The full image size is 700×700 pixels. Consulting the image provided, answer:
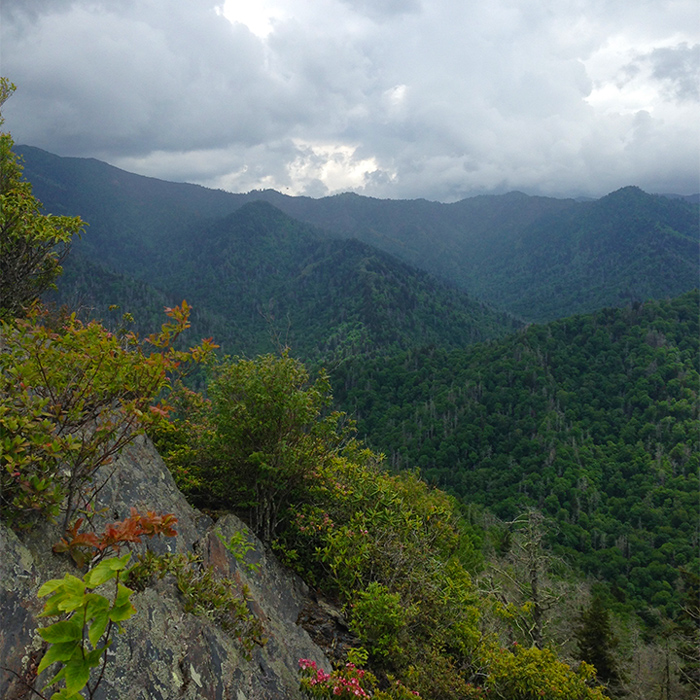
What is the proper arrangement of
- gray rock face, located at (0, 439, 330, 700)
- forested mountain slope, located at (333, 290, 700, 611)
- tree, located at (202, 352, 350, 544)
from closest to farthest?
gray rock face, located at (0, 439, 330, 700)
tree, located at (202, 352, 350, 544)
forested mountain slope, located at (333, 290, 700, 611)

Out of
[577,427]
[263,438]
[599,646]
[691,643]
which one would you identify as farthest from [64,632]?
[577,427]

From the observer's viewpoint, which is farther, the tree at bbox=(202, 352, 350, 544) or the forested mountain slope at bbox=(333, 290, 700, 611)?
the forested mountain slope at bbox=(333, 290, 700, 611)

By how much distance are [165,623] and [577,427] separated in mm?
124098

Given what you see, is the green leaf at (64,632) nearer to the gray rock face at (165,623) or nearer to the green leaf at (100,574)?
the green leaf at (100,574)

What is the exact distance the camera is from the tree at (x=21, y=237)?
23.5 feet

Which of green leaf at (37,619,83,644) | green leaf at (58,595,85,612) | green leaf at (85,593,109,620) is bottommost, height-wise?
green leaf at (37,619,83,644)

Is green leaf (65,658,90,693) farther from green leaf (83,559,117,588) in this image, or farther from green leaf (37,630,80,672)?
green leaf (83,559,117,588)

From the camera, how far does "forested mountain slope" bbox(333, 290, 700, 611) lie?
76.0 metres

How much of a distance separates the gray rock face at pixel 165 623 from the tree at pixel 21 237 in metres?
3.76

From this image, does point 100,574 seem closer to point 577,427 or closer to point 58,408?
point 58,408

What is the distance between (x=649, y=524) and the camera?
78.6 metres

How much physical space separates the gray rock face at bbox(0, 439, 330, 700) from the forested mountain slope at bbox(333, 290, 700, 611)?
2584 inches

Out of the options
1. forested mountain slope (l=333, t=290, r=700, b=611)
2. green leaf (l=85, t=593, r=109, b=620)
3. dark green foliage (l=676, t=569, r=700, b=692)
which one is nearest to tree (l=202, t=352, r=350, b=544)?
green leaf (l=85, t=593, r=109, b=620)

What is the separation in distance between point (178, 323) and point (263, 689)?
414cm
